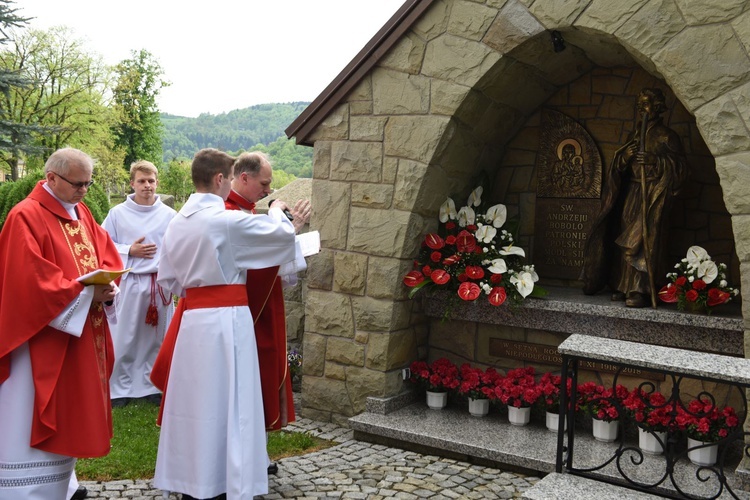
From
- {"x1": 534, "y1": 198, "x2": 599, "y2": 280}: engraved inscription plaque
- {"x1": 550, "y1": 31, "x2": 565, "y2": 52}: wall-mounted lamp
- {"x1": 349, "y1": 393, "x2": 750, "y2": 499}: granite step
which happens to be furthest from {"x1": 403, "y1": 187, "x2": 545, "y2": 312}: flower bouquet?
{"x1": 550, "y1": 31, "x2": 565, "y2": 52}: wall-mounted lamp

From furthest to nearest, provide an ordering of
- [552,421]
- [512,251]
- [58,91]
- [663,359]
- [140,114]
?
[140,114] < [58,91] < [512,251] < [552,421] < [663,359]

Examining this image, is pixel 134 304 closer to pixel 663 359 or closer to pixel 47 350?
pixel 47 350

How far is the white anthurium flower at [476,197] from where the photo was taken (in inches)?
233

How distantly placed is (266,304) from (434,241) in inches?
67.4

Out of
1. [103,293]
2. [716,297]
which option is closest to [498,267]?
[716,297]

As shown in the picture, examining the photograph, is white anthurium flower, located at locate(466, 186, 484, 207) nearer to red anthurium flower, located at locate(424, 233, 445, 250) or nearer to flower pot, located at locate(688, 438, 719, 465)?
red anthurium flower, located at locate(424, 233, 445, 250)

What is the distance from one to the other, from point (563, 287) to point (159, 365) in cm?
337

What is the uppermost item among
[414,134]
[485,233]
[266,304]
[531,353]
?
[414,134]

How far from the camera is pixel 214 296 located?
4043 millimetres

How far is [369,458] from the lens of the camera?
513 centimetres

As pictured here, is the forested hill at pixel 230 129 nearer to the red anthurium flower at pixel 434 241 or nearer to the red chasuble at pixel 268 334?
the red anthurium flower at pixel 434 241

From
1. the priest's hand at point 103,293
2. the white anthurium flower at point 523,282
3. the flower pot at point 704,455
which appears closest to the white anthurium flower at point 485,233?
the white anthurium flower at point 523,282

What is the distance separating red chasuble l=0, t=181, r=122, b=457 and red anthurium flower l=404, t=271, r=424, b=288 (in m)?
2.41

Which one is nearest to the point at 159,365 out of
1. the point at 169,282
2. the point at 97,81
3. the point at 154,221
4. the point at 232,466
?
the point at 169,282
